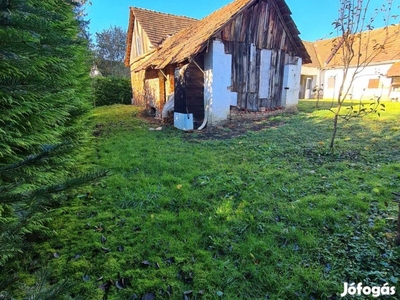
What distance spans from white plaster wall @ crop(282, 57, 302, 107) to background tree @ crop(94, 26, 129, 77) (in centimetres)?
2322

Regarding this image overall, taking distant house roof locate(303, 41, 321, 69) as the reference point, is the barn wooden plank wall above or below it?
below

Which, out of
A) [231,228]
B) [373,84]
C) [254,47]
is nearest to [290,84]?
[254,47]

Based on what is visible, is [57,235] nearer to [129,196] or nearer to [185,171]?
[129,196]

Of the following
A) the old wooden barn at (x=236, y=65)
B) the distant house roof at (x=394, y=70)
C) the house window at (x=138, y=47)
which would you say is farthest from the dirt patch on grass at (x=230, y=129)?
the distant house roof at (x=394, y=70)

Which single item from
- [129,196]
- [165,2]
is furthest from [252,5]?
[165,2]

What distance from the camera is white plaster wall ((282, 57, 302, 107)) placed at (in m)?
11.1

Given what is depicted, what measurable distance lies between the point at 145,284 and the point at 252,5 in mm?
10525

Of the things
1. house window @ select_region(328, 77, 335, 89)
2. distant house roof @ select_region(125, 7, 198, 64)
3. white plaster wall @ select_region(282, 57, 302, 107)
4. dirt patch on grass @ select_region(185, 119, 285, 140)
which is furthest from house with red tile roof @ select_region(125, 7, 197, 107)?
house window @ select_region(328, 77, 335, 89)

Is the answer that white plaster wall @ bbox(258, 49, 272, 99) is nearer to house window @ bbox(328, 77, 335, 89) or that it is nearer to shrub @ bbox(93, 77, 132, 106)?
shrub @ bbox(93, 77, 132, 106)

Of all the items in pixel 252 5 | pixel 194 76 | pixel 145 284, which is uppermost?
pixel 252 5

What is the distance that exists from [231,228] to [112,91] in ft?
60.2

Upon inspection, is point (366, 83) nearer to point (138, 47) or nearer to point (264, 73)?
point (264, 73)

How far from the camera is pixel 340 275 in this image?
2.17m

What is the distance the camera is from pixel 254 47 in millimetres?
9789
